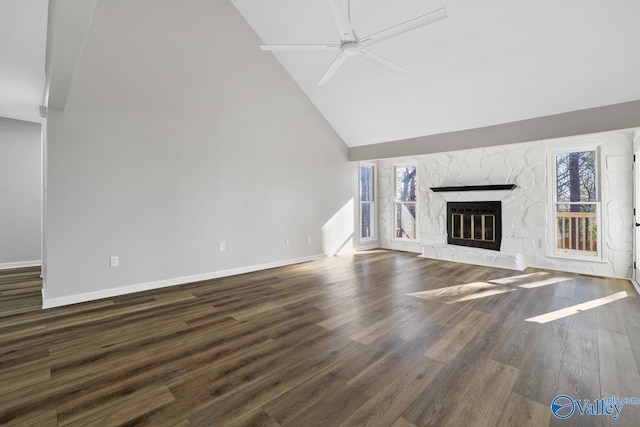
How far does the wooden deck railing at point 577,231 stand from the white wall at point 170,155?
4.75m

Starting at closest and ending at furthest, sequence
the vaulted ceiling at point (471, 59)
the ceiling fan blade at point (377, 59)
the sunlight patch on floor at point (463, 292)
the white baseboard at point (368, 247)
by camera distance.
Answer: the ceiling fan blade at point (377, 59), the vaulted ceiling at point (471, 59), the sunlight patch on floor at point (463, 292), the white baseboard at point (368, 247)

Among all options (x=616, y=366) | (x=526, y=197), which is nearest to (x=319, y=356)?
(x=616, y=366)

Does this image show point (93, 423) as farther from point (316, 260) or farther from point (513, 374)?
point (316, 260)

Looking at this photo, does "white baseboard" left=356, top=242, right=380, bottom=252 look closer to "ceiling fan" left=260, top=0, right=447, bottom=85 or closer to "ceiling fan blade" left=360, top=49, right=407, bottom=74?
"ceiling fan blade" left=360, top=49, right=407, bottom=74

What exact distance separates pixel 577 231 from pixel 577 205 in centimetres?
45

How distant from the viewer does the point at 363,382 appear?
1.82 metres

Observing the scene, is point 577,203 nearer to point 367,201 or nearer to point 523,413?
point 367,201

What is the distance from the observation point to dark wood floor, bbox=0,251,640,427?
157 centimetres

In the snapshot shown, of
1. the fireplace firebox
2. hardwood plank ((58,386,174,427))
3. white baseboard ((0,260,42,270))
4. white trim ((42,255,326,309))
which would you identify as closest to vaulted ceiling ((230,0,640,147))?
the fireplace firebox

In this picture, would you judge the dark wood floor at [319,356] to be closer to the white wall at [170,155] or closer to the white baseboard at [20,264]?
the white wall at [170,155]

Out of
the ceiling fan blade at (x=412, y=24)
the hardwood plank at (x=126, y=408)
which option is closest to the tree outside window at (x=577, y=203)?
the ceiling fan blade at (x=412, y=24)

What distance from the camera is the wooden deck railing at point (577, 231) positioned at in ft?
15.6

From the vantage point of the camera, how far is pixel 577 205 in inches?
192

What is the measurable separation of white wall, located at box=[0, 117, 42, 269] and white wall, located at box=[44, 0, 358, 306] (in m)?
3.21
